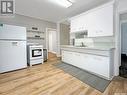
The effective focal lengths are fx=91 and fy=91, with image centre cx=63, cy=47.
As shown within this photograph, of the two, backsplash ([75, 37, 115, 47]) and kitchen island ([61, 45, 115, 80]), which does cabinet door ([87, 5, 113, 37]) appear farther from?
kitchen island ([61, 45, 115, 80])

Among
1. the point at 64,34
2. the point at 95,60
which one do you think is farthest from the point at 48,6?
the point at 64,34

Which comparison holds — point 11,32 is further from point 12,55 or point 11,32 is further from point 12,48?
point 12,55

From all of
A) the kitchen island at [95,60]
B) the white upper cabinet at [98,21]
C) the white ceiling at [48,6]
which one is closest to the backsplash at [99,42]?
the white upper cabinet at [98,21]

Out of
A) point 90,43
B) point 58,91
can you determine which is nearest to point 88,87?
point 58,91

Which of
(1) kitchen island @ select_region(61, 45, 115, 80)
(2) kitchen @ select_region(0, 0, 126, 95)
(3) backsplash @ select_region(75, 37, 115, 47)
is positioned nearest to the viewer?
(2) kitchen @ select_region(0, 0, 126, 95)

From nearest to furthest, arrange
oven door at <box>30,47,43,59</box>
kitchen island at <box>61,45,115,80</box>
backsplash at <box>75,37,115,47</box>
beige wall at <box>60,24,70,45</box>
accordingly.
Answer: kitchen island at <box>61,45,115,80</box>
backsplash at <box>75,37,115,47</box>
oven door at <box>30,47,43,59</box>
beige wall at <box>60,24,70,45</box>

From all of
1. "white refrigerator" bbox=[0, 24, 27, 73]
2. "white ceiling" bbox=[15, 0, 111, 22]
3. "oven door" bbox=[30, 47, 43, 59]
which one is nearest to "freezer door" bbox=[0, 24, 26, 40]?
"white refrigerator" bbox=[0, 24, 27, 73]

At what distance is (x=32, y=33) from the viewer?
205 inches

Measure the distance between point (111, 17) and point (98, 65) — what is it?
59.2 inches

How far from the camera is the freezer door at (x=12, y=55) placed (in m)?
3.08

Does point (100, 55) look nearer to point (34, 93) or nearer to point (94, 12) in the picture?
point (94, 12)

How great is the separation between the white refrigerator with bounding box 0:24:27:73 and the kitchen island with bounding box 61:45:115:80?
2.09 metres

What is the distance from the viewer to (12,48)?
3289 mm

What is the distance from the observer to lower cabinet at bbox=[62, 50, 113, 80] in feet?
8.43
